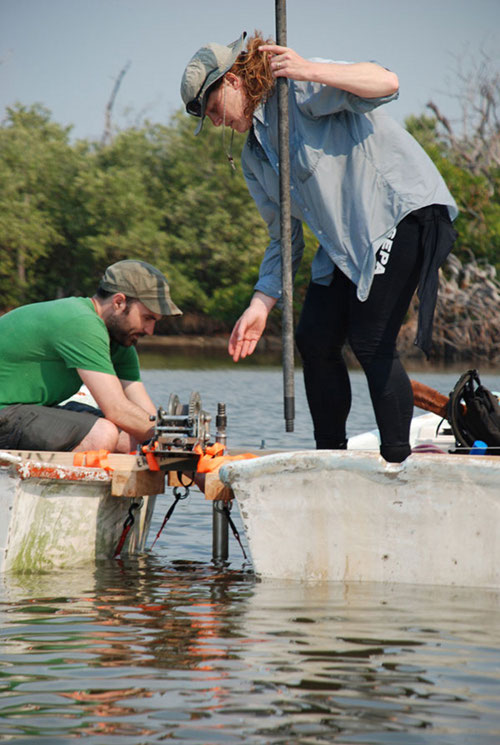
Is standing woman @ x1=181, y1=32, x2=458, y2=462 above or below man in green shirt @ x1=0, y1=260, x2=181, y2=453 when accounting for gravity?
above

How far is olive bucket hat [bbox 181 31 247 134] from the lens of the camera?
4059mm

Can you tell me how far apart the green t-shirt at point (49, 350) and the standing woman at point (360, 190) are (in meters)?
1.25

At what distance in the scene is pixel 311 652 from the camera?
11.5 ft

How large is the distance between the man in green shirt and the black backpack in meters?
1.46

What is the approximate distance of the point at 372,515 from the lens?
4215 mm

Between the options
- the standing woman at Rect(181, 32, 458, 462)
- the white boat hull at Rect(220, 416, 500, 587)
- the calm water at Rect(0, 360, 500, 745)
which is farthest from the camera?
the white boat hull at Rect(220, 416, 500, 587)

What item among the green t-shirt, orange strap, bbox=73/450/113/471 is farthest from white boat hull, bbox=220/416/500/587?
the green t-shirt

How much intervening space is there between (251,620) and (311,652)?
508mm

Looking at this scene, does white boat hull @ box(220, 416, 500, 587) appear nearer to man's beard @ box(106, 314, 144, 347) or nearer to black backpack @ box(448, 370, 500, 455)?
black backpack @ box(448, 370, 500, 455)

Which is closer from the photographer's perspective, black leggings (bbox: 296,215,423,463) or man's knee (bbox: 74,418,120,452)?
black leggings (bbox: 296,215,423,463)

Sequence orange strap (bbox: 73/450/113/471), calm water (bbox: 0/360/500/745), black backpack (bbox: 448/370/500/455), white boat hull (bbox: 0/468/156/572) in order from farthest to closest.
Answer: black backpack (bbox: 448/370/500/455) → orange strap (bbox: 73/450/113/471) → white boat hull (bbox: 0/468/156/572) → calm water (bbox: 0/360/500/745)

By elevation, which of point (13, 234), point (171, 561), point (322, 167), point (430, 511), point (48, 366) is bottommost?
point (171, 561)

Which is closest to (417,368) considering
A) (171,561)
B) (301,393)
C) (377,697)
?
(301,393)

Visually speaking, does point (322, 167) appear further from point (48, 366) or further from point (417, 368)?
point (417, 368)
